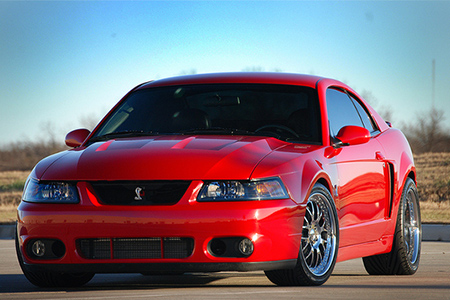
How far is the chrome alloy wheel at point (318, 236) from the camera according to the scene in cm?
556

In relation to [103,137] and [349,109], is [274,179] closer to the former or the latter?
[103,137]

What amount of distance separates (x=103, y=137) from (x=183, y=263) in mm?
1647

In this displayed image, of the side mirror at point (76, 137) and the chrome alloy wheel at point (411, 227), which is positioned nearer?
the side mirror at point (76, 137)

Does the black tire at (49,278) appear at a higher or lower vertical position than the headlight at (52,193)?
lower

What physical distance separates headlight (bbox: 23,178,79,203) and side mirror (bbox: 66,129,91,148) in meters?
1.16

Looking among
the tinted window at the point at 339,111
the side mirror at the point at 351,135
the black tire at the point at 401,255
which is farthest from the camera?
the black tire at the point at 401,255

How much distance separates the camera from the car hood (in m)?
5.11

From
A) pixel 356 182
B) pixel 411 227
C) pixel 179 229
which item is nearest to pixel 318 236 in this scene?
pixel 356 182

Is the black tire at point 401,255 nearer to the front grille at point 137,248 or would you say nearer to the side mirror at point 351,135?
the side mirror at point 351,135

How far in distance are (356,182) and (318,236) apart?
865 mm

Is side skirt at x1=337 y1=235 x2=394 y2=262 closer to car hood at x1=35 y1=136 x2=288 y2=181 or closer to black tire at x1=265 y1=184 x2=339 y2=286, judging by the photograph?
black tire at x1=265 y1=184 x2=339 y2=286

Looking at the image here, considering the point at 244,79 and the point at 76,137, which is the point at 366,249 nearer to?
the point at 244,79

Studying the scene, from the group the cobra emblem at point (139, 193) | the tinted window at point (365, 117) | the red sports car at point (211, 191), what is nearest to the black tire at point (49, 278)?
the red sports car at point (211, 191)

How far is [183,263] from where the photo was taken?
504cm
